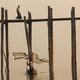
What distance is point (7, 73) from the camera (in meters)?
8.61

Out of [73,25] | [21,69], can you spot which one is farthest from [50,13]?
[21,69]

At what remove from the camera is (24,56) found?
26.4 feet

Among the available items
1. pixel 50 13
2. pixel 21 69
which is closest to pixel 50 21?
pixel 50 13

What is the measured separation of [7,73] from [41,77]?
1047 mm

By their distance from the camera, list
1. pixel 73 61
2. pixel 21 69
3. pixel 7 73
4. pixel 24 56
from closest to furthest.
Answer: pixel 73 61 < pixel 24 56 < pixel 7 73 < pixel 21 69

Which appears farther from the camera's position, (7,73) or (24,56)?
(7,73)

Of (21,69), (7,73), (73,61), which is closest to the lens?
(73,61)

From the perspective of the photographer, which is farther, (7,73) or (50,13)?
(7,73)

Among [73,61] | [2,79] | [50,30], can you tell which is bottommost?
[2,79]

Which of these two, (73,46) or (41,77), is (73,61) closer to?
(73,46)

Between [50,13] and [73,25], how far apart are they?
73 cm

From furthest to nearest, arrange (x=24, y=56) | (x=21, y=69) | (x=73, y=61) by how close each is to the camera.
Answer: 1. (x=21, y=69)
2. (x=24, y=56)
3. (x=73, y=61)

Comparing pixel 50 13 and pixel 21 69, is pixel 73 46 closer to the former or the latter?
pixel 50 13

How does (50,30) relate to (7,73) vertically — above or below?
above
